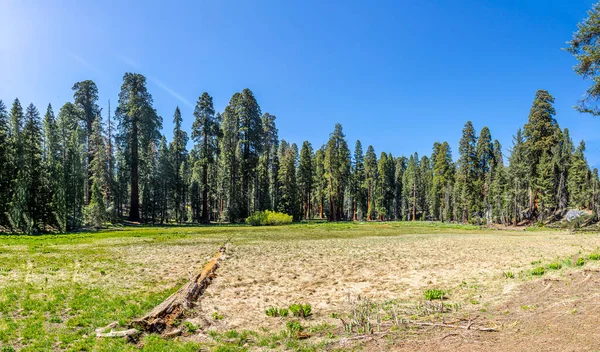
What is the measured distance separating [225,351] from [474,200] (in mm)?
72245

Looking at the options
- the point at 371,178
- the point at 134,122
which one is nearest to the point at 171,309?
the point at 134,122

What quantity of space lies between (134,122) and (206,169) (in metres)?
12.3

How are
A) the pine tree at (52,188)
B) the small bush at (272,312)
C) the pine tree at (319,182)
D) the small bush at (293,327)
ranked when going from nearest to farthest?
the small bush at (293,327) < the small bush at (272,312) < the pine tree at (52,188) < the pine tree at (319,182)

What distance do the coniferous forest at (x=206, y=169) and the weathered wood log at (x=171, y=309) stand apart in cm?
3058

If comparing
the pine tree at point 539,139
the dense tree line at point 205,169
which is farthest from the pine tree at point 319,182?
the pine tree at point 539,139

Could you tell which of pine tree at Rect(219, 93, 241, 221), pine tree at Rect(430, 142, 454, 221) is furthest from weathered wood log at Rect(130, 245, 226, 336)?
pine tree at Rect(430, 142, 454, 221)

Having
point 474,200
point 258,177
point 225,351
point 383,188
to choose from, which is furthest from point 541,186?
point 225,351

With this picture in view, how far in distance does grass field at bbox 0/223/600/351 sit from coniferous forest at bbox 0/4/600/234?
21414mm

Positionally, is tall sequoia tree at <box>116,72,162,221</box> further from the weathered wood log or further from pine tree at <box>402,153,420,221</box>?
pine tree at <box>402,153,420,221</box>

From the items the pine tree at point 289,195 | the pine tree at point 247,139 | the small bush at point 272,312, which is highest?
the pine tree at point 247,139

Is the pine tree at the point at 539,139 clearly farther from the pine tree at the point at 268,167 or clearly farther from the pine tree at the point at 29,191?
the pine tree at the point at 29,191

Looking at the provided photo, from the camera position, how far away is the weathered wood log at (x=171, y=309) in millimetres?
7867

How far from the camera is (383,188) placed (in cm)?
9044

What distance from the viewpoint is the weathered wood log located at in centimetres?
787
